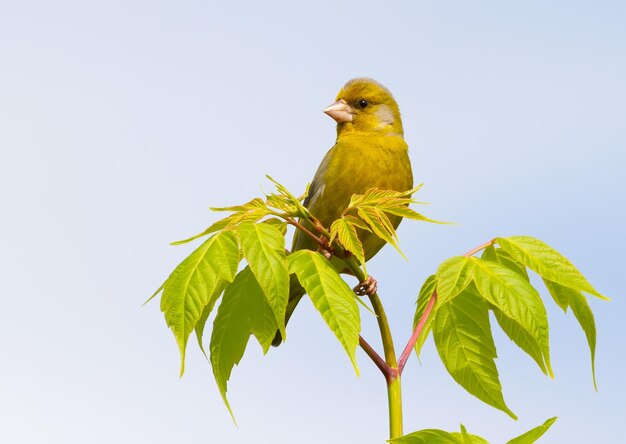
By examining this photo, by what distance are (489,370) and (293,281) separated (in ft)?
7.85

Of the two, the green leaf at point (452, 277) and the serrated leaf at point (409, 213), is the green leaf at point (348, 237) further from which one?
the green leaf at point (452, 277)

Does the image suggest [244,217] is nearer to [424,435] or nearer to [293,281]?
[424,435]

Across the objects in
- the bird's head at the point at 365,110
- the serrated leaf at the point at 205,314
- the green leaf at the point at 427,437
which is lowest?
the green leaf at the point at 427,437

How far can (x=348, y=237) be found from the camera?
265cm

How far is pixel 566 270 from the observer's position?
2.64 metres

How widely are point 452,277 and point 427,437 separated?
547mm

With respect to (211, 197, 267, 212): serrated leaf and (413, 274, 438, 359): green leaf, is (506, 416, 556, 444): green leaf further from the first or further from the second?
(211, 197, 267, 212): serrated leaf

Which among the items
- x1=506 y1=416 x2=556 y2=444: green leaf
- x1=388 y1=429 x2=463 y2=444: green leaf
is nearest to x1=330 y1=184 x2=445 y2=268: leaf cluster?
x1=388 y1=429 x2=463 y2=444: green leaf

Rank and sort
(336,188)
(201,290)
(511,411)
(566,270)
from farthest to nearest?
(336,188)
(511,411)
(566,270)
(201,290)

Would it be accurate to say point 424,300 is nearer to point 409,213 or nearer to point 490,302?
point 490,302

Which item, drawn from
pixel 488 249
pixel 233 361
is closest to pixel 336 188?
pixel 488 249

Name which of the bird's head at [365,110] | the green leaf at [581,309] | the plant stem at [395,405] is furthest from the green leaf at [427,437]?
the bird's head at [365,110]

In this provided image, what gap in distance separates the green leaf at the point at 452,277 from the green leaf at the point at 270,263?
21.5 inches

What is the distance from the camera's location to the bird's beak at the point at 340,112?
573cm
